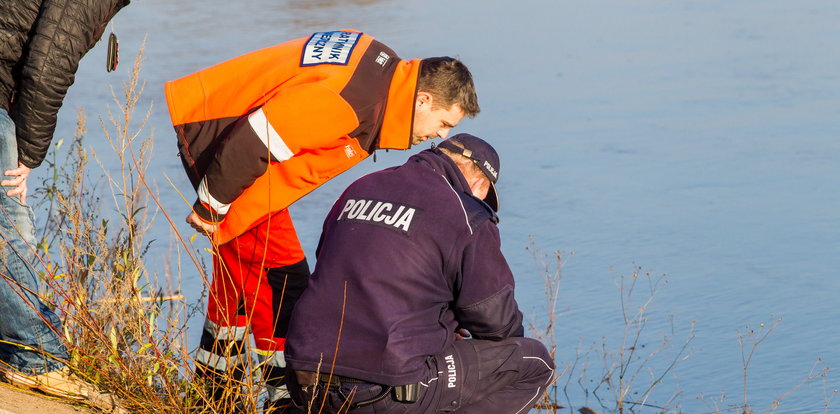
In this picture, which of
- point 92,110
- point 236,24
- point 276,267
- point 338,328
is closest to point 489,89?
point 92,110

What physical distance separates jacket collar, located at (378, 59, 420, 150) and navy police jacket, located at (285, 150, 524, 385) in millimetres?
379

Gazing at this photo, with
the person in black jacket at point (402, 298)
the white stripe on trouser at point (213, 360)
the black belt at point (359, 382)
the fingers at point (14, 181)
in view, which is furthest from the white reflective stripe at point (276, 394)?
the fingers at point (14, 181)

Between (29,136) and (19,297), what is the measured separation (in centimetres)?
50

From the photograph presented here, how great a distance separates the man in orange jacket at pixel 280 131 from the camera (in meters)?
3.43

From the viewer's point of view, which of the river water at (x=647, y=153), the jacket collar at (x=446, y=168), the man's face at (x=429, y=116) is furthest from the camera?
the river water at (x=647, y=153)

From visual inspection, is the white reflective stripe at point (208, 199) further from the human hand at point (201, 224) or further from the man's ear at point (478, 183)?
the man's ear at point (478, 183)

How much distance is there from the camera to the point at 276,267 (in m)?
3.78

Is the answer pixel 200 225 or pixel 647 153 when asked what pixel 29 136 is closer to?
pixel 200 225

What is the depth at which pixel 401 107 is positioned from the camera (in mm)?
3580

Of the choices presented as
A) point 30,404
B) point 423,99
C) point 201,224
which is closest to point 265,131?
point 201,224

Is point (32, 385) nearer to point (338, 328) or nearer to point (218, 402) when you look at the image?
point (218, 402)

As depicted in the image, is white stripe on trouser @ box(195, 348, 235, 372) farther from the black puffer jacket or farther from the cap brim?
the cap brim

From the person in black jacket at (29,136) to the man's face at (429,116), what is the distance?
986mm

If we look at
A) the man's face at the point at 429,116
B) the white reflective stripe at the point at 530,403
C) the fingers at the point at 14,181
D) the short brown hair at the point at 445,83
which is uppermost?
the short brown hair at the point at 445,83
